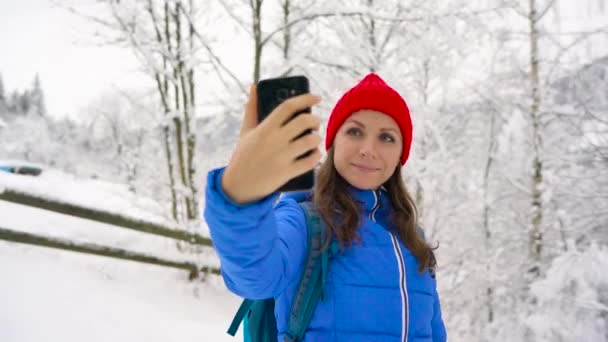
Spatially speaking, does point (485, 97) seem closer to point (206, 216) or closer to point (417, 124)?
point (417, 124)

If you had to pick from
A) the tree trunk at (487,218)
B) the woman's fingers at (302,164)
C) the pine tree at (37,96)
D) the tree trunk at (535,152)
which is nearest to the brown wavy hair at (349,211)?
the woman's fingers at (302,164)

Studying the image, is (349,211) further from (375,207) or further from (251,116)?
(251,116)

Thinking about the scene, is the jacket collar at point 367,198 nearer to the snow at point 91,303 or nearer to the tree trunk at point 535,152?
the snow at point 91,303

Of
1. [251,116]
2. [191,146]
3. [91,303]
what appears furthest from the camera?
[191,146]

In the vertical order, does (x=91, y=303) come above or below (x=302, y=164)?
below

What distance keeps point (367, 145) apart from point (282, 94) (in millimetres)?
574

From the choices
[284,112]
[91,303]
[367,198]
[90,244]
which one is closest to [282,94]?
[284,112]

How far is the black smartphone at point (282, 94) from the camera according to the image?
0.65 meters

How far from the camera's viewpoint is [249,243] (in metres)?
0.68

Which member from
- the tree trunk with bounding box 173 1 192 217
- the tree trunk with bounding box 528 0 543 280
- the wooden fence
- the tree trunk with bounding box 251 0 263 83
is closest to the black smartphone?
the wooden fence

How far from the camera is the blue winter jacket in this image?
741 mm

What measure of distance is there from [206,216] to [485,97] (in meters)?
7.84

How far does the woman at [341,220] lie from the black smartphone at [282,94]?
0.06 ft

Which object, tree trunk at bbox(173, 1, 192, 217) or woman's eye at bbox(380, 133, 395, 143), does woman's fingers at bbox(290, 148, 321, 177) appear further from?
tree trunk at bbox(173, 1, 192, 217)
